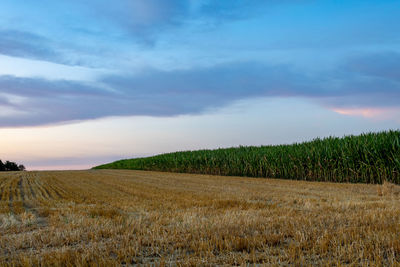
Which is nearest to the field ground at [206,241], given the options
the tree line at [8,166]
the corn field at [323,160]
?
the corn field at [323,160]

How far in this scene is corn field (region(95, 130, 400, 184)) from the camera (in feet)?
71.5

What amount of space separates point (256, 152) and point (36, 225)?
25.7m

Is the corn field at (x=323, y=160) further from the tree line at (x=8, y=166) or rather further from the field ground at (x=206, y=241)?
the tree line at (x=8, y=166)

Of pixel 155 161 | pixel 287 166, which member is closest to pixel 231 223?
pixel 287 166

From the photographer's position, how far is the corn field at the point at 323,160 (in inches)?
858

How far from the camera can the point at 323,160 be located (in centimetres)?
2553

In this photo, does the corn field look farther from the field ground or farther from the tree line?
the tree line

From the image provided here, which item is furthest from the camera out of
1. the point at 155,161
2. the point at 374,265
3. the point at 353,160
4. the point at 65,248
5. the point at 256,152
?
the point at 155,161

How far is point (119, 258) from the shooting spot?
500cm

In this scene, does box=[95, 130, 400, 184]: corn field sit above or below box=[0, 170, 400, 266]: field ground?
above

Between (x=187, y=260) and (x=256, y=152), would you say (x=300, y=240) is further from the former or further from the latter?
(x=256, y=152)

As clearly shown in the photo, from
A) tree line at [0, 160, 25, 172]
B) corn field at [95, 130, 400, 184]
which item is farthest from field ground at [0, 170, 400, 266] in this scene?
tree line at [0, 160, 25, 172]

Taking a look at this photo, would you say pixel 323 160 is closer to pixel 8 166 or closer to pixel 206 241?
pixel 206 241

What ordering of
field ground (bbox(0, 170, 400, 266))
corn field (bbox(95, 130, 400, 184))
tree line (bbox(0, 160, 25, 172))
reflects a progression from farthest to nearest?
tree line (bbox(0, 160, 25, 172)), corn field (bbox(95, 130, 400, 184)), field ground (bbox(0, 170, 400, 266))
